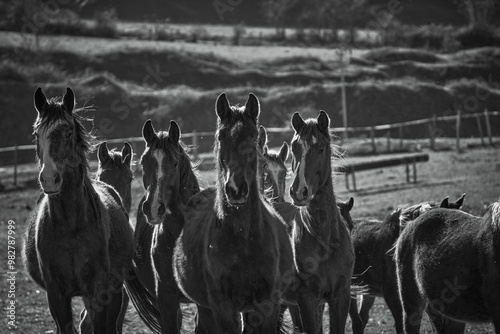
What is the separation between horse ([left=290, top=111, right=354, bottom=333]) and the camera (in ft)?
Answer: 24.4

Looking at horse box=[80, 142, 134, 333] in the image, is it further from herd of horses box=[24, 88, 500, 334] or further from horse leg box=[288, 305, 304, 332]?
horse leg box=[288, 305, 304, 332]

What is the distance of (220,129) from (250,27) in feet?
177

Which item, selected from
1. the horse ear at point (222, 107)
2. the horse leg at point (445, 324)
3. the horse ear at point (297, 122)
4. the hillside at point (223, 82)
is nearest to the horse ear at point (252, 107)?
the horse ear at point (222, 107)

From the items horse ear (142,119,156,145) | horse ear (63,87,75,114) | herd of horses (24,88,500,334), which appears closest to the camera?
herd of horses (24,88,500,334)

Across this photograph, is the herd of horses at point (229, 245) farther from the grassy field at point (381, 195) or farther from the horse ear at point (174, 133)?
the grassy field at point (381, 195)

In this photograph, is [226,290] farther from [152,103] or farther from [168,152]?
[152,103]

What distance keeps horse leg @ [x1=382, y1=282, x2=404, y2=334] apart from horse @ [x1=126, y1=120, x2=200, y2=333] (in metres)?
2.36

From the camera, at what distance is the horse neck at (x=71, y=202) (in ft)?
23.0

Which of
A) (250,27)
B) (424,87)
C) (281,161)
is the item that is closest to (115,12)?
(250,27)

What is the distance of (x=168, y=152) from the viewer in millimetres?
7926

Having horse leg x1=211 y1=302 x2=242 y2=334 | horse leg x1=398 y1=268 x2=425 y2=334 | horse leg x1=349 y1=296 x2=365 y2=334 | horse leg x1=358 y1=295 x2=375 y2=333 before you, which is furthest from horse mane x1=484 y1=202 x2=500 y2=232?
horse leg x1=358 y1=295 x2=375 y2=333

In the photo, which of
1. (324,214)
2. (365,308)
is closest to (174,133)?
(324,214)

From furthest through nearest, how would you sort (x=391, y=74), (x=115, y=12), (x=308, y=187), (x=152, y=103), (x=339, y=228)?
(x=115, y=12)
(x=391, y=74)
(x=152, y=103)
(x=339, y=228)
(x=308, y=187)

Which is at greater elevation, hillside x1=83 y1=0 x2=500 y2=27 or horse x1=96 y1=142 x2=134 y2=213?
hillside x1=83 y1=0 x2=500 y2=27
